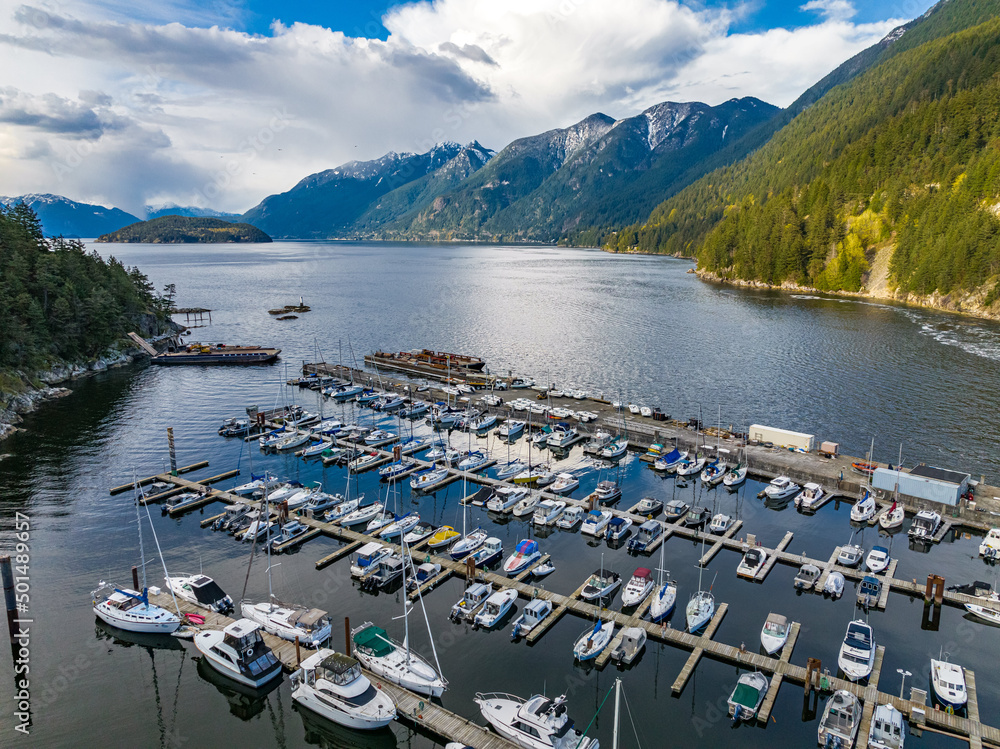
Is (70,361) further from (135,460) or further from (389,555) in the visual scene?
(389,555)

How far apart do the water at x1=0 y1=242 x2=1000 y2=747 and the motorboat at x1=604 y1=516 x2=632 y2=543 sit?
1.29m

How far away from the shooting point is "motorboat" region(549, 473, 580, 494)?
58.3 meters

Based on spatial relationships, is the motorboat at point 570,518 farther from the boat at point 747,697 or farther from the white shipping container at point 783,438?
the white shipping container at point 783,438

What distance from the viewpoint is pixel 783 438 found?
222 ft

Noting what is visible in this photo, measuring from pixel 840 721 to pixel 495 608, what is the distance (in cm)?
1975

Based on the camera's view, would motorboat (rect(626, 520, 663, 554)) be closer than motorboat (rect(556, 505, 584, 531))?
Yes

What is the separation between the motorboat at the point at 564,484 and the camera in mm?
58344

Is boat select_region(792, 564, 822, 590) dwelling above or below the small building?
below

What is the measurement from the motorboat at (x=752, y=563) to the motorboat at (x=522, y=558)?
15267 millimetres

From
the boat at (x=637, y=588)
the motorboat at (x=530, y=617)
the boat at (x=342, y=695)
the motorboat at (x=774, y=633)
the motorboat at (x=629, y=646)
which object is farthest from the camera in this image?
the boat at (x=637, y=588)

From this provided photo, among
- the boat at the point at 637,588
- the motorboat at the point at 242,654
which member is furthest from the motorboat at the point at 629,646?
the motorboat at the point at 242,654

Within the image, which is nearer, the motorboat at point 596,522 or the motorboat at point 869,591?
the motorboat at point 869,591

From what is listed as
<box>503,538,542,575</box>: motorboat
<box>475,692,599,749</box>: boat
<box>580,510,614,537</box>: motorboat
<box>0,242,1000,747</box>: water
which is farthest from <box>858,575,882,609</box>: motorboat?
<box>475,692,599,749</box>: boat

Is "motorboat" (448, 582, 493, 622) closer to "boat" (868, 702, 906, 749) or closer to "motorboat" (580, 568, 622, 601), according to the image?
"motorboat" (580, 568, 622, 601)
